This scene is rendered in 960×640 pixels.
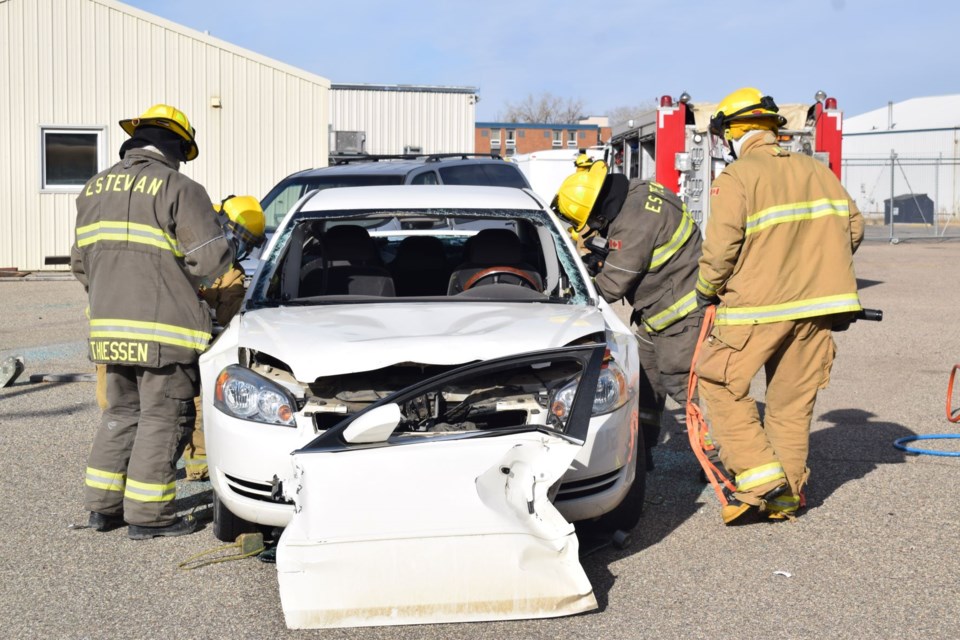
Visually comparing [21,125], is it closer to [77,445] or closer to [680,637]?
[77,445]

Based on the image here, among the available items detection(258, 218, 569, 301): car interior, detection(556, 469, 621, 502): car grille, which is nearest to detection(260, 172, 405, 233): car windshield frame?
detection(258, 218, 569, 301): car interior

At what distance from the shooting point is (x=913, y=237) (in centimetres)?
3055

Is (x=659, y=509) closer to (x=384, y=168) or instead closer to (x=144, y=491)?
(x=144, y=491)

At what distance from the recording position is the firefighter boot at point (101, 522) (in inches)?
207

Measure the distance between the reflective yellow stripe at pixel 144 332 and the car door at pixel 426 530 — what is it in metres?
1.39

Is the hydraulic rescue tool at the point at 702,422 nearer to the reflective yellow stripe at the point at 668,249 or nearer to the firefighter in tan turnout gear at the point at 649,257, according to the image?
the firefighter in tan turnout gear at the point at 649,257

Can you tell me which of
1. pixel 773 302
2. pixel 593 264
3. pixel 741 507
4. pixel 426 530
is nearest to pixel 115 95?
pixel 593 264

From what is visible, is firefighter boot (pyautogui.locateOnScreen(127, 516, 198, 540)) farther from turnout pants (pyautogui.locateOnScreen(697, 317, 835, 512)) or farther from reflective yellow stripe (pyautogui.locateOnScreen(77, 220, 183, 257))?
turnout pants (pyautogui.locateOnScreen(697, 317, 835, 512))

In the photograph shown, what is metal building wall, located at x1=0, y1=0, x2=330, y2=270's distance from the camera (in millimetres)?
19641

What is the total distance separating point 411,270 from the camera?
6613 millimetres

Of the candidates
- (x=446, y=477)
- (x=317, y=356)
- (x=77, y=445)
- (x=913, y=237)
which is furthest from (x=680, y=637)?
(x=913, y=237)

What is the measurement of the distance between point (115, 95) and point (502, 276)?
15.7 metres

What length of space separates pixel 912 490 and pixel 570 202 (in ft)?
7.55

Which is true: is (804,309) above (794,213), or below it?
below
